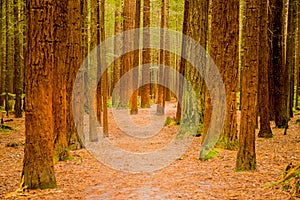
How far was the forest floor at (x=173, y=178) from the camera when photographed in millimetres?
7457

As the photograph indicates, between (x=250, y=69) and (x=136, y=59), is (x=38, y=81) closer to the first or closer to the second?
(x=250, y=69)

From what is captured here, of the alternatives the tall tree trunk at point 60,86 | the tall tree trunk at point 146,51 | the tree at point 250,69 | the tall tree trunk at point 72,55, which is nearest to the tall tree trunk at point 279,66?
the tree at point 250,69

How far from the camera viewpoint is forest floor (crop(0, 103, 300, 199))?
7457 millimetres

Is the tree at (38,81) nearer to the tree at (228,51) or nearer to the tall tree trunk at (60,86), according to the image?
the tall tree trunk at (60,86)

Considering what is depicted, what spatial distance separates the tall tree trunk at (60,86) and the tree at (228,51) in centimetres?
455

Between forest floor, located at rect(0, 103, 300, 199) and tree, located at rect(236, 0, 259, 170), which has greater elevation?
tree, located at rect(236, 0, 259, 170)

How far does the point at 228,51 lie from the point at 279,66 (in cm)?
529

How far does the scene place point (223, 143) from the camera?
11867 millimetres

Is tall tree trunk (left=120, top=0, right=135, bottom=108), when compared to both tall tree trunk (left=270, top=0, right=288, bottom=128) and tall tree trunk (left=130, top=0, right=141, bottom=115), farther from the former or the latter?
tall tree trunk (left=270, top=0, right=288, bottom=128)

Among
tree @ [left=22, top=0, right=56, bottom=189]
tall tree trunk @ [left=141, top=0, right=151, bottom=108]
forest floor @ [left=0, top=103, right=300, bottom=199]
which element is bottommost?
forest floor @ [left=0, top=103, right=300, bottom=199]

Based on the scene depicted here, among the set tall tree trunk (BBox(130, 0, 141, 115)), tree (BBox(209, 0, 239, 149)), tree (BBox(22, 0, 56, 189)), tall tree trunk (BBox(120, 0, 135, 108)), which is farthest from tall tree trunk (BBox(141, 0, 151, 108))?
tree (BBox(22, 0, 56, 189))

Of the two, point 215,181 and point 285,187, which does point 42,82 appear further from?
point 285,187

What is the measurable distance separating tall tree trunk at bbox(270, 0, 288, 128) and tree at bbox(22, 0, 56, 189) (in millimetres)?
11109

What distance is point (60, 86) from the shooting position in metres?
10.6
